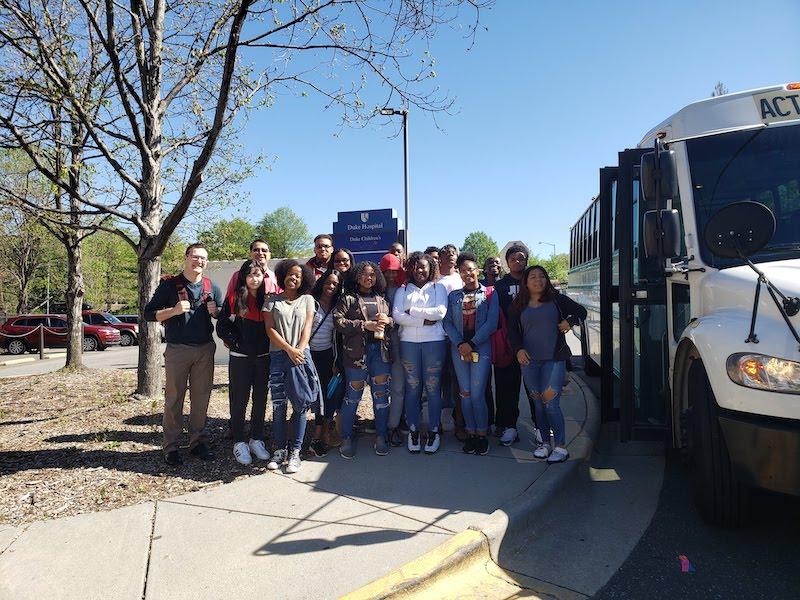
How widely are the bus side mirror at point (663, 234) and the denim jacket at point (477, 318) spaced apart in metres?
1.59

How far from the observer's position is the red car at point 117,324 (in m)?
25.3

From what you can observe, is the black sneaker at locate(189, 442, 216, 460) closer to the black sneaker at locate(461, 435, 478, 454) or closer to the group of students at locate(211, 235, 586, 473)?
the group of students at locate(211, 235, 586, 473)

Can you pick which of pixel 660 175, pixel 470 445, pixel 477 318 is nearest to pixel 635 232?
pixel 660 175

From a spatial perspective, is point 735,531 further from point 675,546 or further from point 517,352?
point 517,352

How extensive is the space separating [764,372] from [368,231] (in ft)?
26.9

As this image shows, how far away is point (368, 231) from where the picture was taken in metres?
10.4

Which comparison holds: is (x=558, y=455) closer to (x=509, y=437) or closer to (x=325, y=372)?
(x=509, y=437)

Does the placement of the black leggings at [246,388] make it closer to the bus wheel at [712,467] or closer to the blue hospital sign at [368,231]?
the bus wheel at [712,467]

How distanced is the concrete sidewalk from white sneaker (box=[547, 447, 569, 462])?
0.39 feet

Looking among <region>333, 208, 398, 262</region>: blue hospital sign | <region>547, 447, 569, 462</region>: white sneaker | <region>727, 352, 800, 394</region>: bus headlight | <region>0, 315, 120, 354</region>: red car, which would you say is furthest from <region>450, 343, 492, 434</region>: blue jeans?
<region>0, 315, 120, 354</region>: red car

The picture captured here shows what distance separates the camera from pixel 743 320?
3.06 m

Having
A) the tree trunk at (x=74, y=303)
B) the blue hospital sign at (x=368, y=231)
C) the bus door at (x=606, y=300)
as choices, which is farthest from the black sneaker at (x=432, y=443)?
the tree trunk at (x=74, y=303)

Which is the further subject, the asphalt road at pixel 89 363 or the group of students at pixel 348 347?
the asphalt road at pixel 89 363

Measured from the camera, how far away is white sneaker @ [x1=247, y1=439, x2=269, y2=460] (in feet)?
16.2
